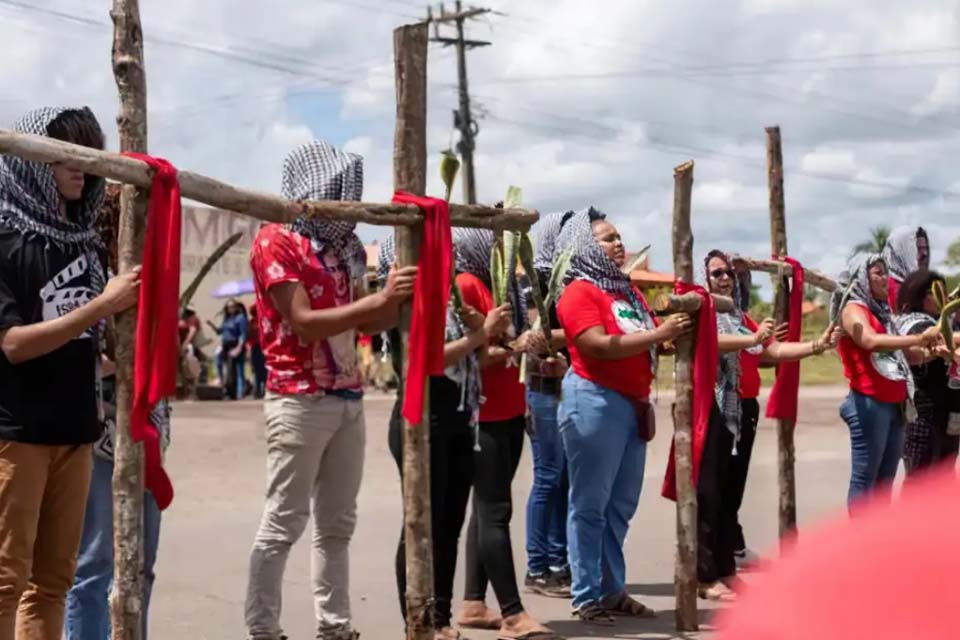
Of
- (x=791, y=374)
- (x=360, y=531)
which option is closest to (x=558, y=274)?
(x=791, y=374)

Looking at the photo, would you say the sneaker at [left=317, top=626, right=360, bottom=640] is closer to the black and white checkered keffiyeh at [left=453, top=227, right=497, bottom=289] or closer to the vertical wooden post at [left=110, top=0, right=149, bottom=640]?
the vertical wooden post at [left=110, top=0, right=149, bottom=640]

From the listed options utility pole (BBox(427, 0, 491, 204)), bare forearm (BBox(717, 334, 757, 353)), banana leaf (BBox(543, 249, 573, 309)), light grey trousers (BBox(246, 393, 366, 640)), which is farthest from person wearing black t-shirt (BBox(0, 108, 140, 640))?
utility pole (BBox(427, 0, 491, 204))

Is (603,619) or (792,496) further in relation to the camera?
(792,496)

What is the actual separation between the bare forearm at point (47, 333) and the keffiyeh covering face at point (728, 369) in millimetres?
4180

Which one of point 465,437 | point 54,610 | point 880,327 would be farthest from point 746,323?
point 54,610

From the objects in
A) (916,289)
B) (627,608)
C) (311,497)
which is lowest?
(627,608)

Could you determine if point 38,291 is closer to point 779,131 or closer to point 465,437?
point 465,437

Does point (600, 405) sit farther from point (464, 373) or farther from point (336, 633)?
point (336, 633)

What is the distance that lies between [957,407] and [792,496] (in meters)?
1.39

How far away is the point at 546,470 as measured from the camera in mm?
7754

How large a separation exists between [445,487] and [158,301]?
201cm

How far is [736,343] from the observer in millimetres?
7215

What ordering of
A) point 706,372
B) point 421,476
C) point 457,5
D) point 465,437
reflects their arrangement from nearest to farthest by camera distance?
point 421,476 < point 465,437 < point 706,372 < point 457,5

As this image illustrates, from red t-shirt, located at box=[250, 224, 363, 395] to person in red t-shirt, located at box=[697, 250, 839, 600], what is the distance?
8.47ft
